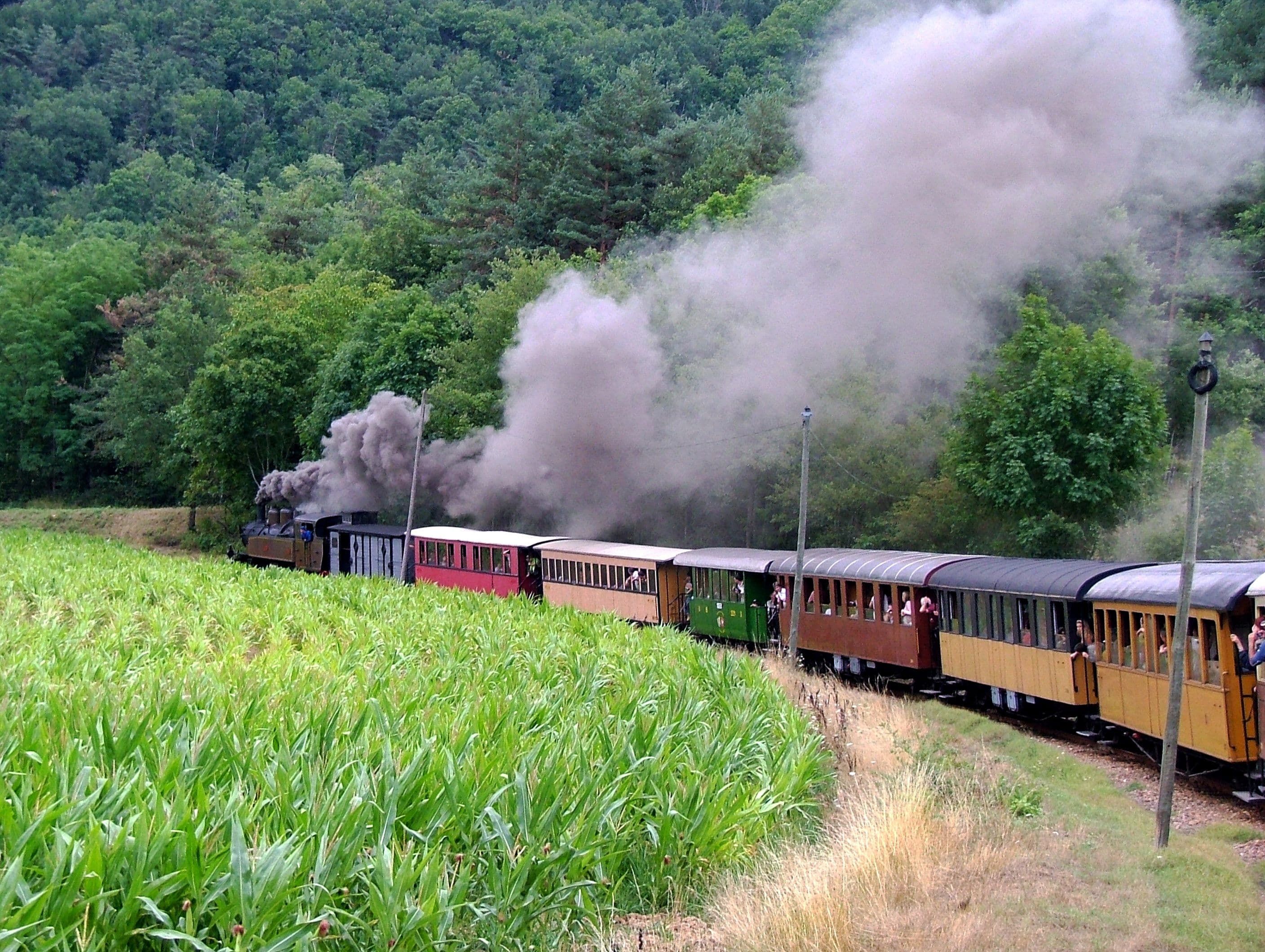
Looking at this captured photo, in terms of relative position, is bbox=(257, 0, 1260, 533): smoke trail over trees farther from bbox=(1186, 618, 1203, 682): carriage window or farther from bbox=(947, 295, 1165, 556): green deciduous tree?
bbox=(1186, 618, 1203, 682): carriage window

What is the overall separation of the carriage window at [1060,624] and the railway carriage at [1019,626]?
10 mm

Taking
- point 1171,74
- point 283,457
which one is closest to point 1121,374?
point 1171,74

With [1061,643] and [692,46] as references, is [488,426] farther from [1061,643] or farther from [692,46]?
[692,46]

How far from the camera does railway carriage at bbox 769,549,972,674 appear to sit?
1745 cm

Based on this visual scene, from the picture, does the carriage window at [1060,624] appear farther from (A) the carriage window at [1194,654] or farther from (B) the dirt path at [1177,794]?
(A) the carriage window at [1194,654]

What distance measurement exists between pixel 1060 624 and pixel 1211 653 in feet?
10.6

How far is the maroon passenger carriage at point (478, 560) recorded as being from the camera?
A: 26.8 meters

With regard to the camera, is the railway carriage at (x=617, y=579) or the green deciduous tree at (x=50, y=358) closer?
the railway carriage at (x=617, y=579)

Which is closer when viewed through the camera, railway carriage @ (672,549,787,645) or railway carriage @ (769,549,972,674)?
railway carriage @ (769,549,972,674)

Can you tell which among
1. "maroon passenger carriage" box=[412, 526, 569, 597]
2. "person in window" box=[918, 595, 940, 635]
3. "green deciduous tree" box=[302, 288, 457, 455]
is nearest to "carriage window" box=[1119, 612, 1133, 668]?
"person in window" box=[918, 595, 940, 635]

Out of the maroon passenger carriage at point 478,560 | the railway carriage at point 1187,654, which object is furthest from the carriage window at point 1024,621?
the maroon passenger carriage at point 478,560

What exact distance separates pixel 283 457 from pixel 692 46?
65.4 meters

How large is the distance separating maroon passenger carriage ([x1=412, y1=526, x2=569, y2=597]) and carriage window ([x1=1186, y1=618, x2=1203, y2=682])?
15706 mm

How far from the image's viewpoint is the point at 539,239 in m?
52.3
